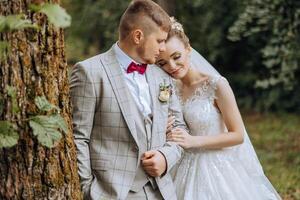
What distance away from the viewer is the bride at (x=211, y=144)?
13.9 ft

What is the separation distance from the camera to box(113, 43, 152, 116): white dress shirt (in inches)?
136

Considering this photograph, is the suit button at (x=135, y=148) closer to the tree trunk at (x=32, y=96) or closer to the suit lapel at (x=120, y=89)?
the suit lapel at (x=120, y=89)

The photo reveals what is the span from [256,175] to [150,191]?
132cm

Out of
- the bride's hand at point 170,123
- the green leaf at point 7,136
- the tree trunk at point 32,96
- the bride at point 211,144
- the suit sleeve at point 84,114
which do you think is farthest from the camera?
the bride at point 211,144

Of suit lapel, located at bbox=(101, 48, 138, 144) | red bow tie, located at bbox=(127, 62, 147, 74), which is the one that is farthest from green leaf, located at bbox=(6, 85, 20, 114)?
red bow tie, located at bbox=(127, 62, 147, 74)

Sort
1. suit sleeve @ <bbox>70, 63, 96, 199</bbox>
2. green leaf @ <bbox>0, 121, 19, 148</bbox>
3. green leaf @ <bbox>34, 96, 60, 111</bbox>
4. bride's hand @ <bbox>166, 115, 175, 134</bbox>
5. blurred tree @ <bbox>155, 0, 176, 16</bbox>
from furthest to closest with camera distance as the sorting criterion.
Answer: blurred tree @ <bbox>155, 0, 176, 16</bbox> → bride's hand @ <bbox>166, 115, 175, 134</bbox> → suit sleeve @ <bbox>70, 63, 96, 199</bbox> → green leaf @ <bbox>34, 96, 60, 111</bbox> → green leaf @ <bbox>0, 121, 19, 148</bbox>

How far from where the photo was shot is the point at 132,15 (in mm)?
3445

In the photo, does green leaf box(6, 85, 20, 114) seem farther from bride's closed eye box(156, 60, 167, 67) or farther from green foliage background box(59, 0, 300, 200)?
green foliage background box(59, 0, 300, 200)

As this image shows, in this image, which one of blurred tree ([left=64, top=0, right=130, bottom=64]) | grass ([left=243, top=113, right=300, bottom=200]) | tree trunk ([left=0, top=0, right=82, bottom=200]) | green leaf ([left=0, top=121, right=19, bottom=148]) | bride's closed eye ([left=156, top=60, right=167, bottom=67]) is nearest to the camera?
green leaf ([left=0, top=121, right=19, bottom=148])

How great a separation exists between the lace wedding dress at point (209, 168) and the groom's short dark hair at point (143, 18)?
3.34 feet

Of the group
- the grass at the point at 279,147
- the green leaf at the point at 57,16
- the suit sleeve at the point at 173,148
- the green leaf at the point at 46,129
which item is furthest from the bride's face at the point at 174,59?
the grass at the point at 279,147

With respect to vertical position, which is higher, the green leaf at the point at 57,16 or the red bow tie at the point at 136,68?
the green leaf at the point at 57,16

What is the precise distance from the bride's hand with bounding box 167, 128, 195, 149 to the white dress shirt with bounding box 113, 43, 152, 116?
11.5 inches

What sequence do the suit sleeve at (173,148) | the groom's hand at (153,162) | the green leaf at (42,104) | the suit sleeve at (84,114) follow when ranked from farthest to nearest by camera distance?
the suit sleeve at (173,148), the groom's hand at (153,162), the suit sleeve at (84,114), the green leaf at (42,104)
